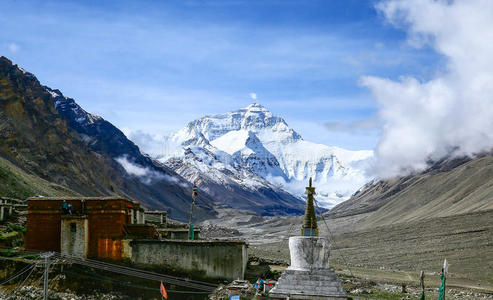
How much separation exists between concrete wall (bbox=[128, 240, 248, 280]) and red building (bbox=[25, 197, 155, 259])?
931 mm

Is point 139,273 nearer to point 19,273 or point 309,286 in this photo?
point 19,273

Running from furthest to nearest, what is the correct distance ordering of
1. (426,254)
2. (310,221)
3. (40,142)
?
(40,142) → (426,254) → (310,221)

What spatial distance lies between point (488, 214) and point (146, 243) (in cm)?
7855

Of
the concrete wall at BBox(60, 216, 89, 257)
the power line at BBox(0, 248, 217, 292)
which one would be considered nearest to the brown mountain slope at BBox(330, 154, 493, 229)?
the power line at BBox(0, 248, 217, 292)

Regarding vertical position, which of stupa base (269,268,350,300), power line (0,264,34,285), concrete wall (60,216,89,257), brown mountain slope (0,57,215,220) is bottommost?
power line (0,264,34,285)

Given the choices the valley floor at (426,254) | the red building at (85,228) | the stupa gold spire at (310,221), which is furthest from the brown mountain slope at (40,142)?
the stupa gold spire at (310,221)

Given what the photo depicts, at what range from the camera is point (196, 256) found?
25.8m

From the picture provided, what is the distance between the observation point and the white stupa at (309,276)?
16719 mm

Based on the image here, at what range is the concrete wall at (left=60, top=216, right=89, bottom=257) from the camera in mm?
26203

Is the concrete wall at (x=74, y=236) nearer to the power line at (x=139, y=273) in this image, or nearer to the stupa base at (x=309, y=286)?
the power line at (x=139, y=273)

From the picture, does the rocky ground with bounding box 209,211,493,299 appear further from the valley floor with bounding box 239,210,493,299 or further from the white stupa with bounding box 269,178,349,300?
the white stupa with bounding box 269,178,349,300

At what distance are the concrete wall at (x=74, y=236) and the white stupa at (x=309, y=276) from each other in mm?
12230

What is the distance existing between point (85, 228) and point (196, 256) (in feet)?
17.2

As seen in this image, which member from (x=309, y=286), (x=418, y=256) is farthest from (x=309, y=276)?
(x=418, y=256)
